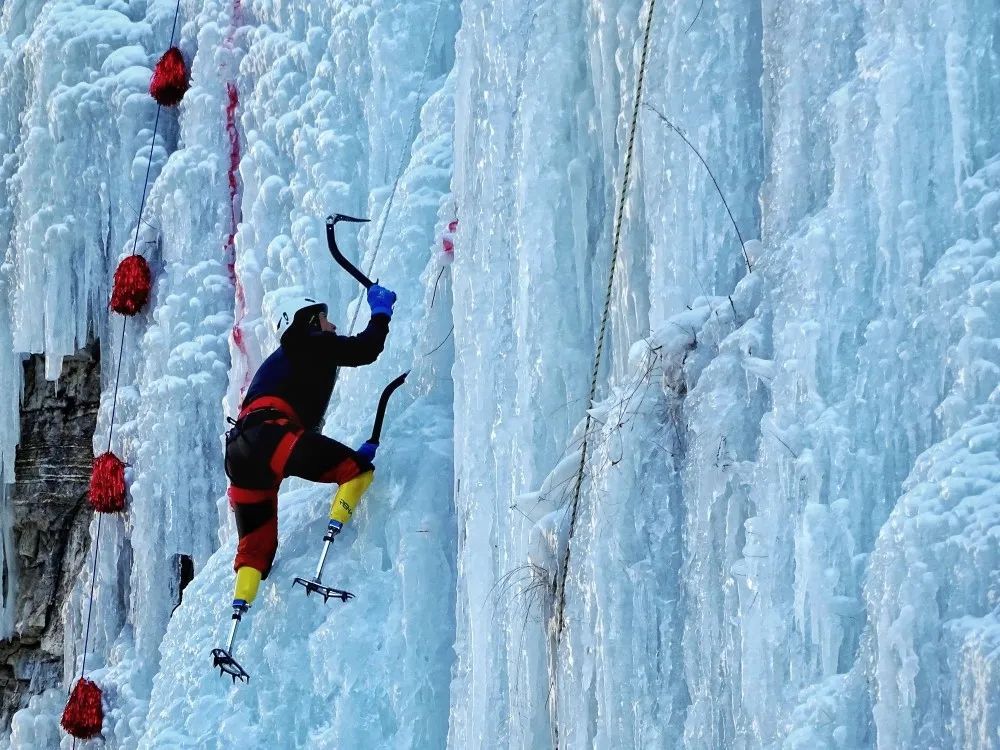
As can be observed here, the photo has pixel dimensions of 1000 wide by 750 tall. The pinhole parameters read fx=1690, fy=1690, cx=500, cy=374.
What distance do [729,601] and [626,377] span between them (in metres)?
0.90

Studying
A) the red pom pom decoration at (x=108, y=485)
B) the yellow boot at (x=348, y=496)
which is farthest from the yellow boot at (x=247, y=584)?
the red pom pom decoration at (x=108, y=485)

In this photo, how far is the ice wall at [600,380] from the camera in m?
4.15

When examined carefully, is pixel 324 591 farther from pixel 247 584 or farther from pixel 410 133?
pixel 410 133

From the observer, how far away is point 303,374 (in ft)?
21.5

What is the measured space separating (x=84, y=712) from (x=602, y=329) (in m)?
4.29

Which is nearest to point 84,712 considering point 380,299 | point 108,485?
point 108,485

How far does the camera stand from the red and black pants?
634 cm

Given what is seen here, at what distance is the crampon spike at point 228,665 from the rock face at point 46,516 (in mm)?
3102

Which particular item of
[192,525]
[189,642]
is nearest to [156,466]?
[192,525]

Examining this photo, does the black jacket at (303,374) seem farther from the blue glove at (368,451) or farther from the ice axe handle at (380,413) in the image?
the blue glove at (368,451)

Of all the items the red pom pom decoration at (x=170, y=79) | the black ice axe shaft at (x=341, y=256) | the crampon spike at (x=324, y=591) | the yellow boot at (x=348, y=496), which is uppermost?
the red pom pom decoration at (x=170, y=79)

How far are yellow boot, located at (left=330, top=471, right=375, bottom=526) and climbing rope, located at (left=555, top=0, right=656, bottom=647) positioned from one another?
128 cm

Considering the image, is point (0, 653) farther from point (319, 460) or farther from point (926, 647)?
point (926, 647)

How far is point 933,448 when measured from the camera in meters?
4.01
